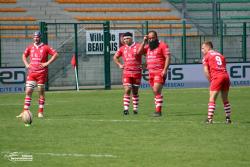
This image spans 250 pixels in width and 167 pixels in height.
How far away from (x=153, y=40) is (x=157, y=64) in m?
0.64

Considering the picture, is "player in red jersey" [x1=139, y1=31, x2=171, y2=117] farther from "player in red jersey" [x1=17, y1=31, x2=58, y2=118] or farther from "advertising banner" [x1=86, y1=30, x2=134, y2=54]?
"advertising banner" [x1=86, y1=30, x2=134, y2=54]

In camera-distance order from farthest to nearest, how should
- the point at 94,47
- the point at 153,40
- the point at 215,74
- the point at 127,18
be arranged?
the point at 127,18
the point at 94,47
the point at 153,40
the point at 215,74

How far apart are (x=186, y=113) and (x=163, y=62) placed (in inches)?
70.9

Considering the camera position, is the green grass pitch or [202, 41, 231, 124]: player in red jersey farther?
[202, 41, 231, 124]: player in red jersey

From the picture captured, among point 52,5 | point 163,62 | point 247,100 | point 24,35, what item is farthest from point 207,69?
point 52,5

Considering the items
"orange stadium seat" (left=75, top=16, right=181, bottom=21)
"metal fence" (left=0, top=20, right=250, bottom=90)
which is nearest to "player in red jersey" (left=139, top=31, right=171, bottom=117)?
"metal fence" (left=0, top=20, right=250, bottom=90)

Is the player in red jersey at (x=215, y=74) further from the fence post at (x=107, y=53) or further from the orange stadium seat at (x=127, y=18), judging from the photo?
the orange stadium seat at (x=127, y=18)

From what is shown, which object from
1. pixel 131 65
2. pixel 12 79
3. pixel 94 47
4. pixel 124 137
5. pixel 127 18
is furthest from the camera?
pixel 127 18

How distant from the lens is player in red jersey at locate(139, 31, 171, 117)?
2156 centimetres

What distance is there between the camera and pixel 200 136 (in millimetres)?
16281

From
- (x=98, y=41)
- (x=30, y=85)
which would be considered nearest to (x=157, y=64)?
(x=30, y=85)

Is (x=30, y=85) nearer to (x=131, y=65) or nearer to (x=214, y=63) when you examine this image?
(x=131, y=65)

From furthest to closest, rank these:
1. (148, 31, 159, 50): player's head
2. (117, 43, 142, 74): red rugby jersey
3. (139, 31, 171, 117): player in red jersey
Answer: (117, 43, 142, 74): red rugby jersey
(139, 31, 171, 117): player in red jersey
(148, 31, 159, 50): player's head

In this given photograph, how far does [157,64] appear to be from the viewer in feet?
71.5
